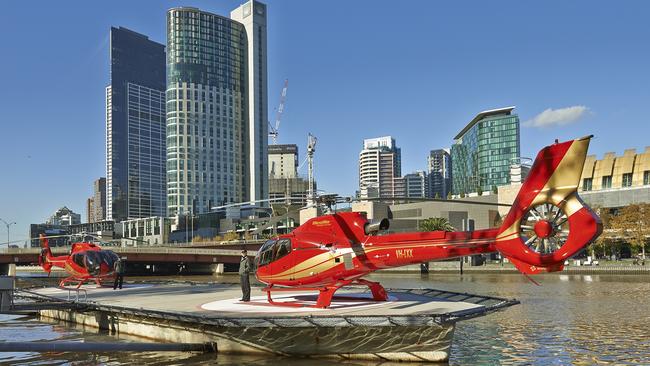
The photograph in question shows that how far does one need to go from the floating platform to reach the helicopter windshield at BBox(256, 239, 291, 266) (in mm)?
2038

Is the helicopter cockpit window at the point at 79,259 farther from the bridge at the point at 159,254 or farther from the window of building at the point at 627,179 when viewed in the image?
the window of building at the point at 627,179

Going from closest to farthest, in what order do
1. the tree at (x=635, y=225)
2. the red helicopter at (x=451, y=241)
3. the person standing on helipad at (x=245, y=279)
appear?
the red helicopter at (x=451, y=241) → the person standing on helipad at (x=245, y=279) → the tree at (x=635, y=225)

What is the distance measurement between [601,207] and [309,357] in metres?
121

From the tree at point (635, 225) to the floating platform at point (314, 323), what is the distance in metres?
85.7

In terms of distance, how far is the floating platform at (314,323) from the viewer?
2028cm

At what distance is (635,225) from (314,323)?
97532 millimetres

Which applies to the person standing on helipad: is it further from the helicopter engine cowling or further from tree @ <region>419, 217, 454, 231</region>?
tree @ <region>419, 217, 454, 231</region>

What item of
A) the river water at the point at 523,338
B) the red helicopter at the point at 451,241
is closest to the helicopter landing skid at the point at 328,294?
the red helicopter at the point at 451,241

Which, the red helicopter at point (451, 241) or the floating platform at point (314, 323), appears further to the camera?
the floating platform at point (314, 323)

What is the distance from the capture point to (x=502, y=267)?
95.7 m

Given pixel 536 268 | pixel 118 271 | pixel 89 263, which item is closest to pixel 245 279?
pixel 536 268

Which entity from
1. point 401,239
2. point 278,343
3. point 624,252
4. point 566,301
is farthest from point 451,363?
point 624,252

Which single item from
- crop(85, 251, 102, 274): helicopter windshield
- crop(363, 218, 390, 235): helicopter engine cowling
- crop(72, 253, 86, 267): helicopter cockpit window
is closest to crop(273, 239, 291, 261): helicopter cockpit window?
crop(363, 218, 390, 235): helicopter engine cowling

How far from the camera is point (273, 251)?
26750 mm
